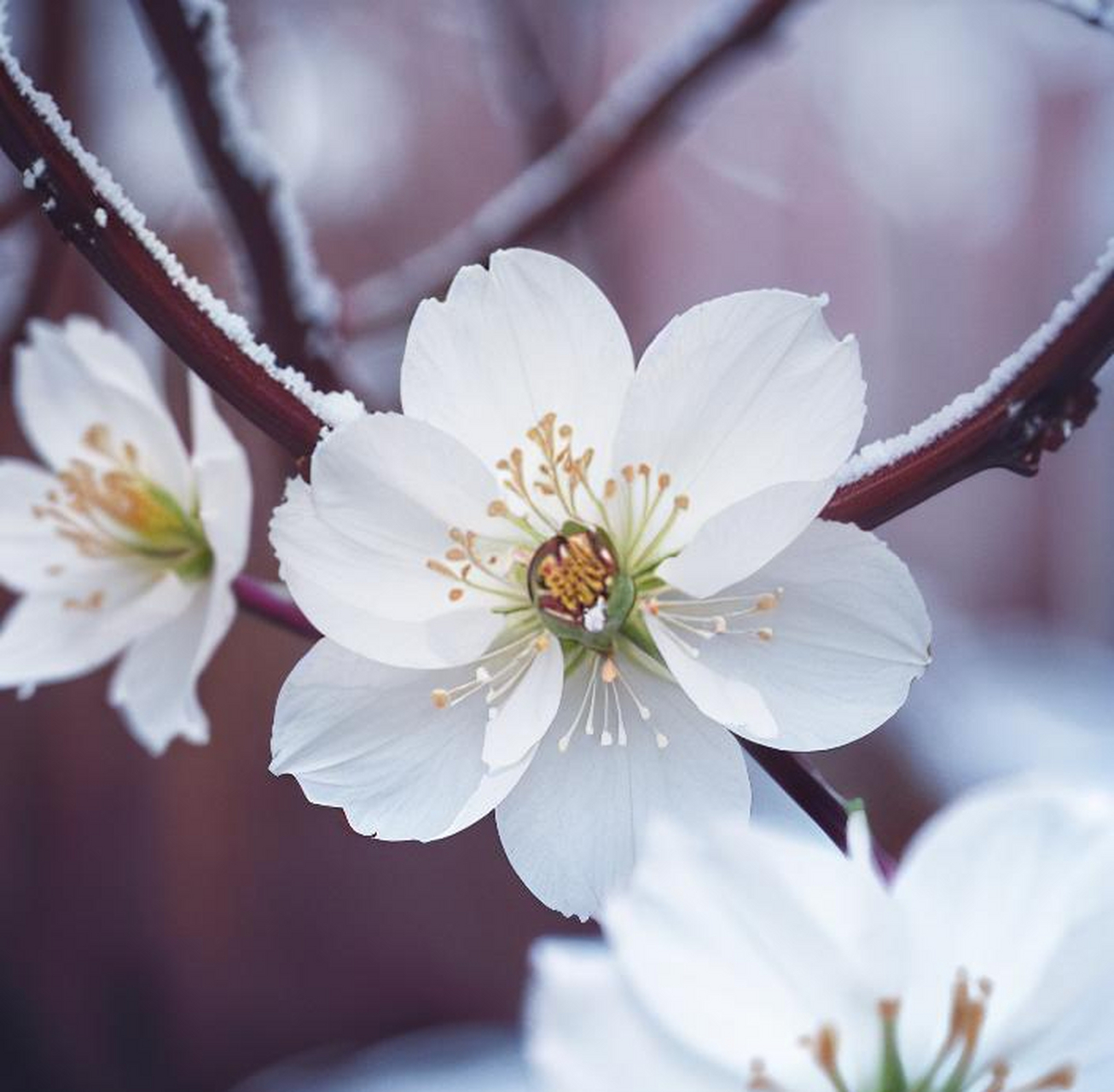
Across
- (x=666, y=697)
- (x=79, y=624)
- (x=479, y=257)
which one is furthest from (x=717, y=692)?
(x=479, y=257)

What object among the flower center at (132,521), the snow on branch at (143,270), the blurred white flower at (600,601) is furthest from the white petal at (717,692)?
the flower center at (132,521)

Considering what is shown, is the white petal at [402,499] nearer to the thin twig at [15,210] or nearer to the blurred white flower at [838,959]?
the blurred white flower at [838,959]

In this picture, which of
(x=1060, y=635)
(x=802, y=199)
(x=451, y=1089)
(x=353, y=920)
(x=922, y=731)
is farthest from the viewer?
(x=802, y=199)

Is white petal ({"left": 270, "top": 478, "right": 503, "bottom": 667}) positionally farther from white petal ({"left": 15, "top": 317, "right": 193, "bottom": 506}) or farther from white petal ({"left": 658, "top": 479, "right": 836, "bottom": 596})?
white petal ({"left": 15, "top": 317, "right": 193, "bottom": 506})

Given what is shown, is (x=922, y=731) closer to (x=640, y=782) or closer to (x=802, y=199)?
(x=640, y=782)

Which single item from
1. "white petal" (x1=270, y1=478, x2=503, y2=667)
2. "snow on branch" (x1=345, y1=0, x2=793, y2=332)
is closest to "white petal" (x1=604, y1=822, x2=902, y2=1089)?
"white petal" (x1=270, y1=478, x2=503, y2=667)

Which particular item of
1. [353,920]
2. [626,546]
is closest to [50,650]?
[626,546]
